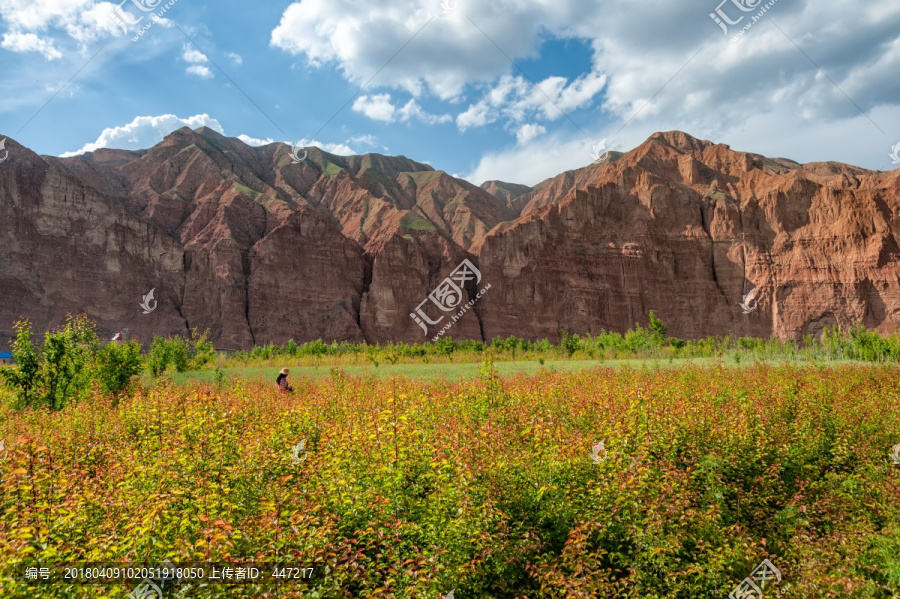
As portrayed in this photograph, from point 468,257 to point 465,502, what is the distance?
88790mm

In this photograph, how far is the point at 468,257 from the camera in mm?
93312

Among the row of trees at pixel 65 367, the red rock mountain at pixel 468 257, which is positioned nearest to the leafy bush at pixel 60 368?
the row of trees at pixel 65 367

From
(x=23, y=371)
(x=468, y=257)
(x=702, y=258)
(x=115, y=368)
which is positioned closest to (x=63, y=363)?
(x=23, y=371)

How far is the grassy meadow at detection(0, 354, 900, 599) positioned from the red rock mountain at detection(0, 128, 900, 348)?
71.1 meters

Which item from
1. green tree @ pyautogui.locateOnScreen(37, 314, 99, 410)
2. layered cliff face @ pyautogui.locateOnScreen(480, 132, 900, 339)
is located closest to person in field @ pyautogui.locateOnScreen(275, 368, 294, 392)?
green tree @ pyautogui.locateOnScreen(37, 314, 99, 410)

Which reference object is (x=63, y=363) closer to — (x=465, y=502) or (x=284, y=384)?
(x=284, y=384)

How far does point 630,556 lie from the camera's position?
589 cm

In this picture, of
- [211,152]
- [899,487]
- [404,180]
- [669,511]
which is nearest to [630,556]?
[669,511]

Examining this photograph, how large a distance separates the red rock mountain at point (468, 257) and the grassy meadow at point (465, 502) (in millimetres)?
71116

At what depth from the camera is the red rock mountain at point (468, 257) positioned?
239 ft

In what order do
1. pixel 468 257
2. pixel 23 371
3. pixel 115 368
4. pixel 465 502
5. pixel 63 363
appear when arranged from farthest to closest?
1. pixel 468 257
2. pixel 115 368
3. pixel 63 363
4. pixel 23 371
5. pixel 465 502

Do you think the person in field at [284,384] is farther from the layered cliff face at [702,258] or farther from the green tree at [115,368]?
the layered cliff face at [702,258]

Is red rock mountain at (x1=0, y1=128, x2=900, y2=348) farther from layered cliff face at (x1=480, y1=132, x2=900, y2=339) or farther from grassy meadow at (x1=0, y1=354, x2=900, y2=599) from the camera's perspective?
grassy meadow at (x1=0, y1=354, x2=900, y2=599)

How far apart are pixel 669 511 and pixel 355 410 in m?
5.10
